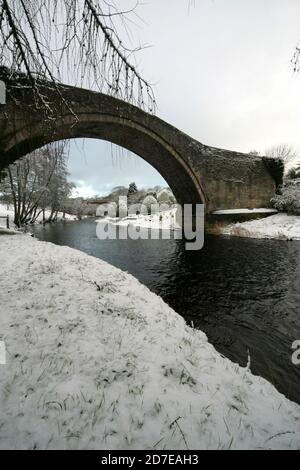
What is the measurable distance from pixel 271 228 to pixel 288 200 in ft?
11.1

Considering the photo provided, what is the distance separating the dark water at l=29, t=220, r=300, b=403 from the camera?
13.1 feet

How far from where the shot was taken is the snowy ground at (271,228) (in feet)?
50.2

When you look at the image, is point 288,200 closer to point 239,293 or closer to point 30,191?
point 239,293

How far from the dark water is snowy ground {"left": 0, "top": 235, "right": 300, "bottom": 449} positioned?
2.90ft

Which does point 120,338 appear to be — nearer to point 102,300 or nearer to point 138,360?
point 138,360

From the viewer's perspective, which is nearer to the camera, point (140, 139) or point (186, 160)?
point (140, 139)

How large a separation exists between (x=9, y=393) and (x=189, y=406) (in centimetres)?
170

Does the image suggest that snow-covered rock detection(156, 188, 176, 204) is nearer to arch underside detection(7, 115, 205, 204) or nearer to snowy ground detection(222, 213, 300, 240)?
arch underside detection(7, 115, 205, 204)

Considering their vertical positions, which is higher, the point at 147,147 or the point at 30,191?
the point at 147,147

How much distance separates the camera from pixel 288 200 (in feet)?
59.5

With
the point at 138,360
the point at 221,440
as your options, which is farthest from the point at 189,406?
the point at 138,360

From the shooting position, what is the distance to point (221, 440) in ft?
6.50

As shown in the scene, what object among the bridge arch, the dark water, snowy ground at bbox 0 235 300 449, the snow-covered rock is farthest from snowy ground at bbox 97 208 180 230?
snowy ground at bbox 0 235 300 449

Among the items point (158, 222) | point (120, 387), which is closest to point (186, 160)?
point (158, 222)
